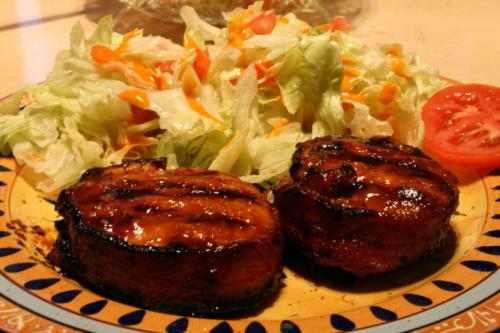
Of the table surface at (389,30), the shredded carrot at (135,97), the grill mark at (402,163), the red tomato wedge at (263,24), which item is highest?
the red tomato wedge at (263,24)

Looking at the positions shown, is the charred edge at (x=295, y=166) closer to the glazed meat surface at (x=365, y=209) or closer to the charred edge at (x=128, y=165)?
the glazed meat surface at (x=365, y=209)

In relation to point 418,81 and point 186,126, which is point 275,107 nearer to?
point 186,126

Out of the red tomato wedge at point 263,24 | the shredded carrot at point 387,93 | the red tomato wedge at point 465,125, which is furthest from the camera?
the red tomato wedge at point 263,24

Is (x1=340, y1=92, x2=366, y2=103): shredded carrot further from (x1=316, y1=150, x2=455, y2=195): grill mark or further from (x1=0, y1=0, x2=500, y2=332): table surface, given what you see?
(x1=0, y1=0, x2=500, y2=332): table surface

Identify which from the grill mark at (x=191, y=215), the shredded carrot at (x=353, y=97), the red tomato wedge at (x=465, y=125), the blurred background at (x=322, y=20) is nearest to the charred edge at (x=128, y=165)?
the grill mark at (x=191, y=215)

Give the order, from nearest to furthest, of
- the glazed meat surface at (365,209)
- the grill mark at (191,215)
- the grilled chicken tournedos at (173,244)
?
the grilled chicken tournedos at (173,244)
the grill mark at (191,215)
the glazed meat surface at (365,209)

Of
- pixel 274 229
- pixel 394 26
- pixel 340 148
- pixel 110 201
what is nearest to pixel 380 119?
pixel 340 148

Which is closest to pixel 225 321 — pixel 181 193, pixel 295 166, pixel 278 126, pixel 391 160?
pixel 181 193
